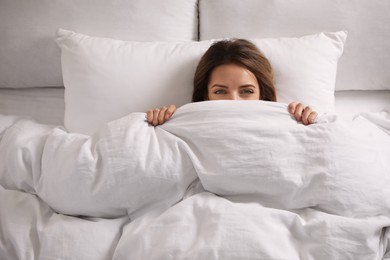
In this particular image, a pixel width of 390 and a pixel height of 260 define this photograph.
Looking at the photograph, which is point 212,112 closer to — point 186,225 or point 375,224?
point 186,225

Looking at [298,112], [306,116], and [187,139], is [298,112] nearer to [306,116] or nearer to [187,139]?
[306,116]

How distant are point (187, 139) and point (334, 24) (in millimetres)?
713

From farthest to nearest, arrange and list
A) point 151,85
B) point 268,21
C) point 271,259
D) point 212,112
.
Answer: point 268,21, point 151,85, point 212,112, point 271,259

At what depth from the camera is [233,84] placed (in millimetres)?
1140

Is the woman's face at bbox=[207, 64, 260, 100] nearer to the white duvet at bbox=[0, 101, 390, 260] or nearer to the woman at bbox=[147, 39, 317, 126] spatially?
the woman at bbox=[147, 39, 317, 126]

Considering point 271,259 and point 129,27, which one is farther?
point 129,27

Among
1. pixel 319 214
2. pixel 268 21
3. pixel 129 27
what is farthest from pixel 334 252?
pixel 129 27

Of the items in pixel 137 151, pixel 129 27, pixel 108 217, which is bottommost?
pixel 108 217

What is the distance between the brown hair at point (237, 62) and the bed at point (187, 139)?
0.05 m

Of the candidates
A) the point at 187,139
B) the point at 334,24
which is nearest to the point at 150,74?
the point at 187,139

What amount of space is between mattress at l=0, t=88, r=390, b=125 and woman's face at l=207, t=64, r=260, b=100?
0.38 m

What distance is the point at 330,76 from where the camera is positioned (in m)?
1.28

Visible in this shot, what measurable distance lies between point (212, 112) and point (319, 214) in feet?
1.13

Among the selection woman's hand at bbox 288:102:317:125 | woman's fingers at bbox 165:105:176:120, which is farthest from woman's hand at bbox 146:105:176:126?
woman's hand at bbox 288:102:317:125
